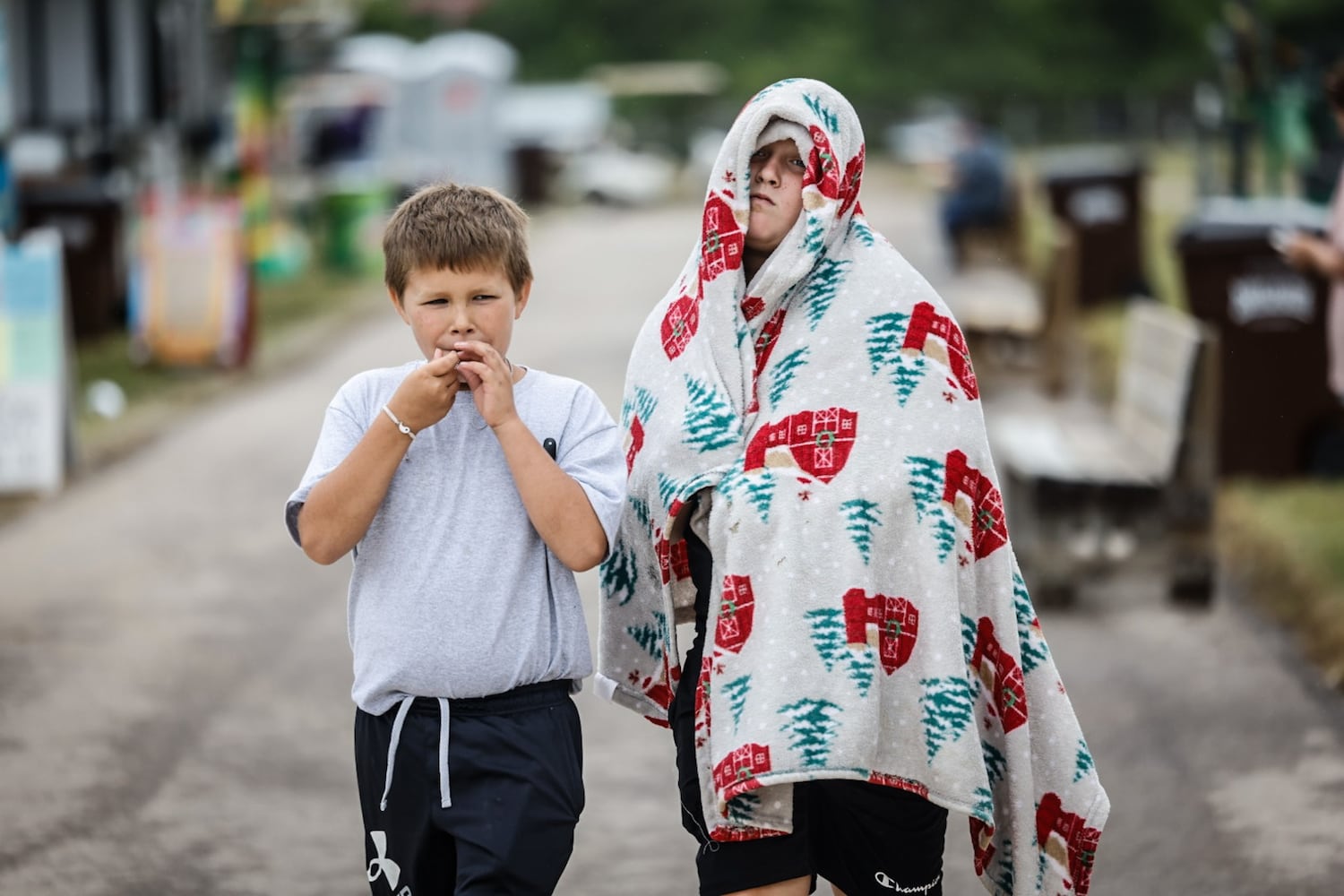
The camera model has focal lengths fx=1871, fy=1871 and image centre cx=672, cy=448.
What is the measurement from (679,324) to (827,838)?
968 millimetres

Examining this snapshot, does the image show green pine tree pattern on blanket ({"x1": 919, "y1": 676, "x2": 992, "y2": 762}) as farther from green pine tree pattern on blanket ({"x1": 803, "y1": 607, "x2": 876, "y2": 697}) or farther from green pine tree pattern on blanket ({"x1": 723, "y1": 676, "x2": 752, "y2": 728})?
green pine tree pattern on blanket ({"x1": 723, "y1": 676, "x2": 752, "y2": 728})

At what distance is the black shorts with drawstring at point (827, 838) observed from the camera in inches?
129

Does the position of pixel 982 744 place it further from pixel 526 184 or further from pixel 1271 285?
pixel 526 184

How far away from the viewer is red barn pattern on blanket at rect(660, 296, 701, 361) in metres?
3.27

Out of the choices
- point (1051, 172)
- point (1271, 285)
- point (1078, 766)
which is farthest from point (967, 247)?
point (1078, 766)

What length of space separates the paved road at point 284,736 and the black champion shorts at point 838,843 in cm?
142

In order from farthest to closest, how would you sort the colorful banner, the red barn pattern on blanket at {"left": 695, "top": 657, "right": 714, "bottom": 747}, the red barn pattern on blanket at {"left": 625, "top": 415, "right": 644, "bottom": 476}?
1. the colorful banner
2. the red barn pattern on blanket at {"left": 625, "top": 415, "right": 644, "bottom": 476}
3. the red barn pattern on blanket at {"left": 695, "top": 657, "right": 714, "bottom": 747}

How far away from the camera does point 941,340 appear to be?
321 cm

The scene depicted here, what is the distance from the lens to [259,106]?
2384 centimetres

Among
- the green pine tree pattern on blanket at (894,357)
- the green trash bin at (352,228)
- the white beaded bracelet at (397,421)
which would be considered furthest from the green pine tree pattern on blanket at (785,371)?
the green trash bin at (352,228)

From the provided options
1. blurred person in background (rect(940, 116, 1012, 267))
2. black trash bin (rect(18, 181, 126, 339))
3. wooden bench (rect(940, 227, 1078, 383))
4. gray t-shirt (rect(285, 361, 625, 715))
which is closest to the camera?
gray t-shirt (rect(285, 361, 625, 715))

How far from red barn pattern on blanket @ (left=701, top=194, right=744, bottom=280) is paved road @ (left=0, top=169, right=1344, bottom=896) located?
2.08 m

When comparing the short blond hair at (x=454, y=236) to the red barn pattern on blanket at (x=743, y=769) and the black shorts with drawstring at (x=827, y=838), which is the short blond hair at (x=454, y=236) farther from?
the red barn pattern on blanket at (x=743, y=769)

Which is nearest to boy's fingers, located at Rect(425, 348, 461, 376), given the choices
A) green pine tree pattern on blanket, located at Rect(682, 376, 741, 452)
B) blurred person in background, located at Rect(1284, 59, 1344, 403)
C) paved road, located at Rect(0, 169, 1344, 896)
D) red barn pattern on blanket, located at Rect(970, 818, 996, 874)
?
green pine tree pattern on blanket, located at Rect(682, 376, 741, 452)
